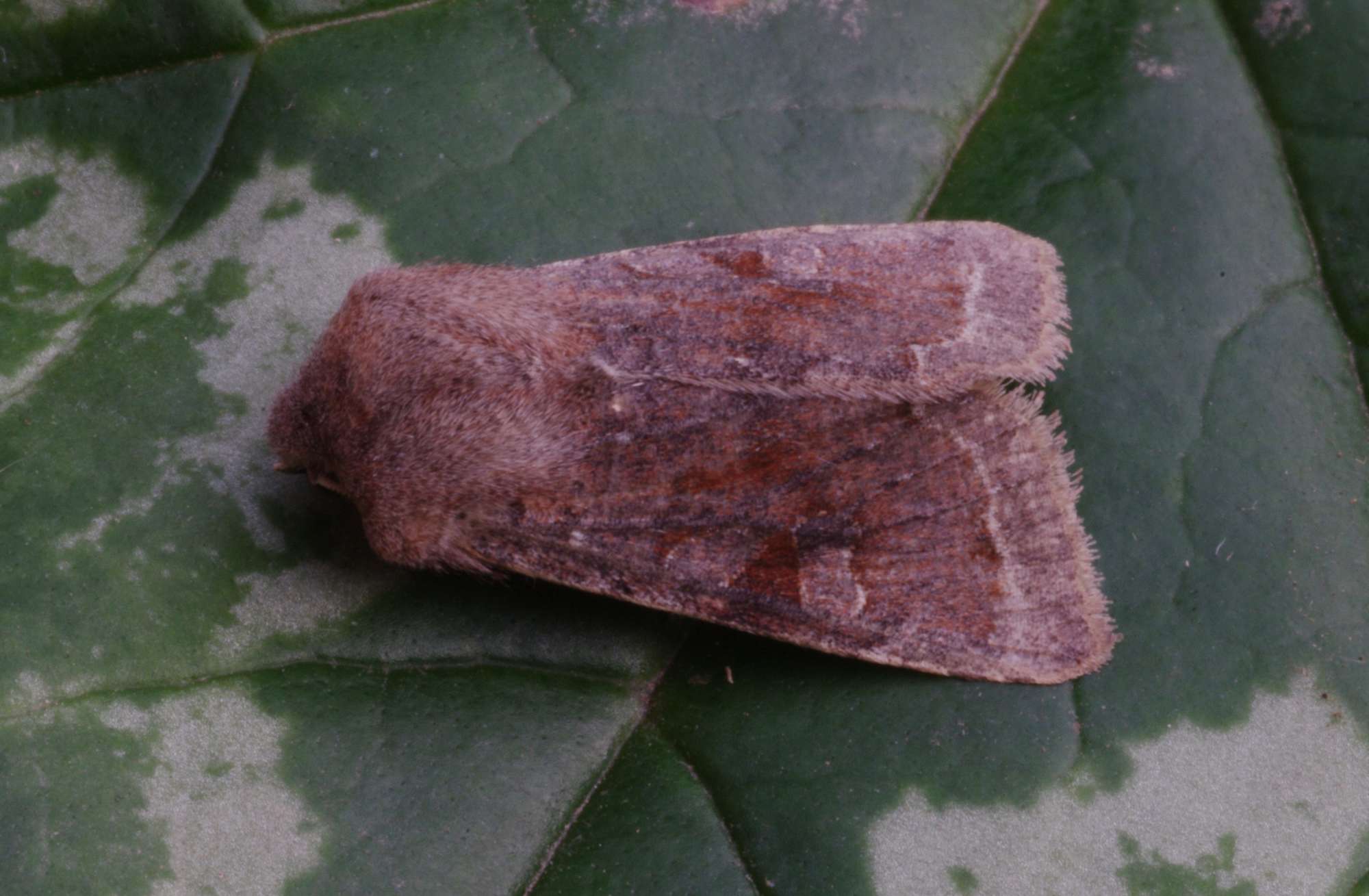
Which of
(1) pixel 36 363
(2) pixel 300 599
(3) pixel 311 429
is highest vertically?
(1) pixel 36 363

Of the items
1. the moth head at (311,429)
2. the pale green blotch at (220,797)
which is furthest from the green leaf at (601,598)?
the moth head at (311,429)

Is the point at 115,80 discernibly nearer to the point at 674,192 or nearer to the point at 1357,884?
the point at 674,192

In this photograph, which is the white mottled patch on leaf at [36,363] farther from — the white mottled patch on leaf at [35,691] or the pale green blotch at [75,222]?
the white mottled patch on leaf at [35,691]

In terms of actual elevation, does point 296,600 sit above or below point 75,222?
below

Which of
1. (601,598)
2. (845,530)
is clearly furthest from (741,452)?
(601,598)

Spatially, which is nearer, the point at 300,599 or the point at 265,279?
the point at 300,599

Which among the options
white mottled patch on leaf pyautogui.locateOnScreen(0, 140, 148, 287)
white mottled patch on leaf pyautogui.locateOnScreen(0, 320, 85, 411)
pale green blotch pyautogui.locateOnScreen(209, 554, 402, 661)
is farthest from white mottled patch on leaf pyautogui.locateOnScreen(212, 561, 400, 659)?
white mottled patch on leaf pyautogui.locateOnScreen(0, 140, 148, 287)

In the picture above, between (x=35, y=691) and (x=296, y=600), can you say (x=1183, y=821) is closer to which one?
(x=296, y=600)
